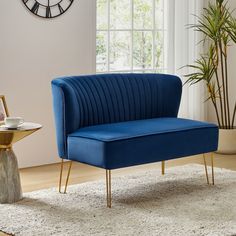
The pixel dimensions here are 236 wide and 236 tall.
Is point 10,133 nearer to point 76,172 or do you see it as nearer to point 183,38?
point 76,172

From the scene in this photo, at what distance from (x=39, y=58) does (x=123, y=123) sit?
3.82 ft

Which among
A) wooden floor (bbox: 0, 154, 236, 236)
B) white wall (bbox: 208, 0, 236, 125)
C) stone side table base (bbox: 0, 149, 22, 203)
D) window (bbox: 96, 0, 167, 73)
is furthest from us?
white wall (bbox: 208, 0, 236, 125)

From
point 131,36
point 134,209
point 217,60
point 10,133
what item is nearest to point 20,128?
point 10,133

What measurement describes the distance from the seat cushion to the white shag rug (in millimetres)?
279

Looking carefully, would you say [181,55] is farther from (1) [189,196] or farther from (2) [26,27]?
(1) [189,196]

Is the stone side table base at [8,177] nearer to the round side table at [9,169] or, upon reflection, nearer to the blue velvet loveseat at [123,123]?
the round side table at [9,169]

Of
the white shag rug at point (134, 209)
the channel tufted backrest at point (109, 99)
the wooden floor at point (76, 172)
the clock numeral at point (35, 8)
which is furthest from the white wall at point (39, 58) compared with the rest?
the white shag rug at point (134, 209)

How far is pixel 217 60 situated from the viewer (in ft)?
20.3

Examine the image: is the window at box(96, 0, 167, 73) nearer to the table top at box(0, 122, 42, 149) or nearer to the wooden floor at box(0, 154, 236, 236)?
the wooden floor at box(0, 154, 236, 236)

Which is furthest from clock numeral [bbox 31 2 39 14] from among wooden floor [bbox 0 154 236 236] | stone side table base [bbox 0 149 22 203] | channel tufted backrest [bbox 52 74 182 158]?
stone side table base [bbox 0 149 22 203]

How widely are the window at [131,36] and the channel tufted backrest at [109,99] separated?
1068 millimetres

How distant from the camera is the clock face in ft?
17.7

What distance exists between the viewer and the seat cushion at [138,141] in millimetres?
4188

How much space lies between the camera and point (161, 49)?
6578mm
